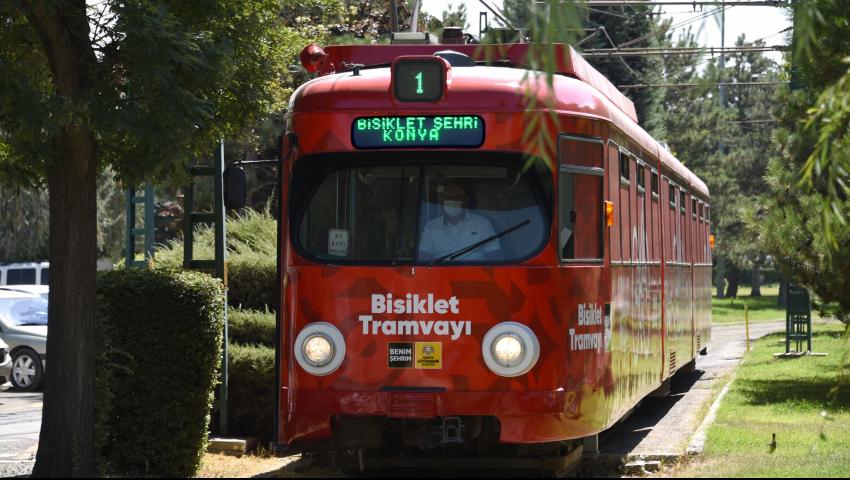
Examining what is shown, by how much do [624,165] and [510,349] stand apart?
2.90 meters

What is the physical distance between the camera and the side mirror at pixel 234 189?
35.3 feet

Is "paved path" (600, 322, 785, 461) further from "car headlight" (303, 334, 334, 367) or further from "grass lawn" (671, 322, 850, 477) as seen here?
"car headlight" (303, 334, 334, 367)

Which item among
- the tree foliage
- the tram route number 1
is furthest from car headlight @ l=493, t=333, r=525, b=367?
the tree foliage

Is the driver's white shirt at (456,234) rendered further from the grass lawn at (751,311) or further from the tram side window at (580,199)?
the grass lawn at (751,311)

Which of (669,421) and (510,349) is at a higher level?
(510,349)

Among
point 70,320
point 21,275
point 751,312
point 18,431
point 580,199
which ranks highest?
point 21,275

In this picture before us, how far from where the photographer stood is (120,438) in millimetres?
11172

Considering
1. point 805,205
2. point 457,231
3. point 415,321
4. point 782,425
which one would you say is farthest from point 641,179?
point 805,205

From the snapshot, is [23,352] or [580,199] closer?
[580,199]

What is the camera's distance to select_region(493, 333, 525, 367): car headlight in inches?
390

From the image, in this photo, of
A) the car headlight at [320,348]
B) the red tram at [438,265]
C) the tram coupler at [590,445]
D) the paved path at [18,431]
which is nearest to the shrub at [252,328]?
the paved path at [18,431]

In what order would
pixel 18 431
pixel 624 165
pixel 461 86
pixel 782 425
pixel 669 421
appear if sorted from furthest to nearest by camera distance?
1. pixel 18 431
2. pixel 669 421
3. pixel 782 425
4. pixel 624 165
5. pixel 461 86

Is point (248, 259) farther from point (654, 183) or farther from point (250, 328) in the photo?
point (654, 183)

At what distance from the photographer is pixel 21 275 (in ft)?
155
